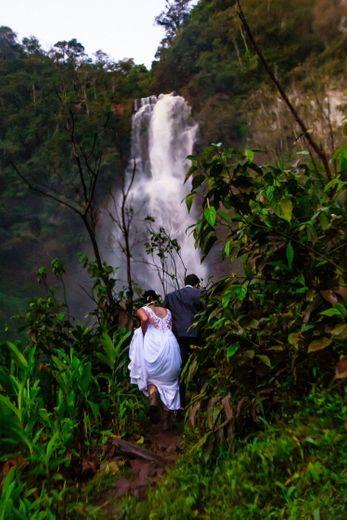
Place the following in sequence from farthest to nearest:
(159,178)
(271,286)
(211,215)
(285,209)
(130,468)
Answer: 1. (159,178)
2. (130,468)
3. (271,286)
4. (211,215)
5. (285,209)

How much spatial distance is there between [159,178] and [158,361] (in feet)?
65.0

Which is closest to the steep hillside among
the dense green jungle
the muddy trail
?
the dense green jungle

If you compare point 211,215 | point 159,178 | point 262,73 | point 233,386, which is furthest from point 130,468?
point 262,73

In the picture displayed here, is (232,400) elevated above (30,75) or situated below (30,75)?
below

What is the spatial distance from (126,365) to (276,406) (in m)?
2.05

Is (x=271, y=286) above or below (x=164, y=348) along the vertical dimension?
above

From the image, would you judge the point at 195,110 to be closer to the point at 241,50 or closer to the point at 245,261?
the point at 241,50

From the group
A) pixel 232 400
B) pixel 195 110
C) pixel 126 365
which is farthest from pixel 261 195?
Answer: pixel 195 110

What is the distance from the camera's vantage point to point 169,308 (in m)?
4.20

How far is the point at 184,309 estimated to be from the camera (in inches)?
162

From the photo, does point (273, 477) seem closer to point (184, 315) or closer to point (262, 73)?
point (184, 315)

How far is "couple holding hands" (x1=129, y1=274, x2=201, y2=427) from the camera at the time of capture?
12.6ft

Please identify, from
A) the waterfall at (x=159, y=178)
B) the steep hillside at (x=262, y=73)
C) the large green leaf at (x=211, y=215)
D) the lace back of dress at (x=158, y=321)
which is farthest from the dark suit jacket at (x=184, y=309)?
the steep hillside at (x=262, y=73)

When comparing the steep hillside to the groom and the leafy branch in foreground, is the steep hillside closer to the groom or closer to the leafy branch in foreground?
the groom
